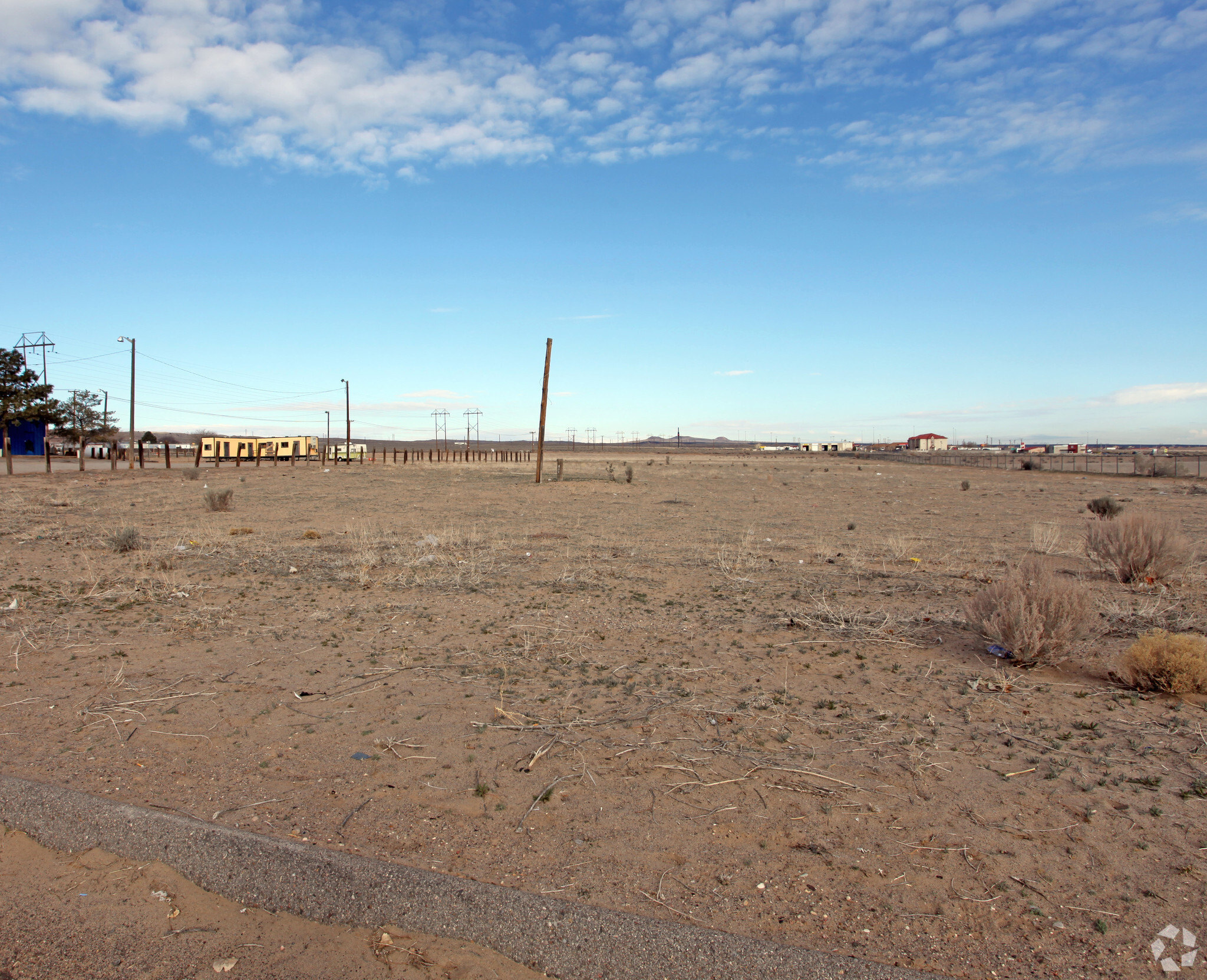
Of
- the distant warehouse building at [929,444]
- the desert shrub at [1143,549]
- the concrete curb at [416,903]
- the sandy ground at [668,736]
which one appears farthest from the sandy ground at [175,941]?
the distant warehouse building at [929,444]

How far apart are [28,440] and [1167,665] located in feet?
277

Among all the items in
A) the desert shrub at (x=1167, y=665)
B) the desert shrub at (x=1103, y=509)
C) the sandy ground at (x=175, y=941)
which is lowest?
the sandy ground at (x=175, y=941)

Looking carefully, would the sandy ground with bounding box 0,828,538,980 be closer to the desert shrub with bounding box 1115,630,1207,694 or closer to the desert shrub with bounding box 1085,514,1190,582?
the desert shrub with bounding box 1115,630,1207,694

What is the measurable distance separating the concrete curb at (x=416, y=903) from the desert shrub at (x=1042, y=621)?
438cm

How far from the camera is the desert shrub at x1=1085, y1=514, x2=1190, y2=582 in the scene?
30.5ft

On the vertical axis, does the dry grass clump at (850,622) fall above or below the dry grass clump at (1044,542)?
below

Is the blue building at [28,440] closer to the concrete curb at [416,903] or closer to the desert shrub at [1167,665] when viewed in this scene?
the concrete curb at [416,903]

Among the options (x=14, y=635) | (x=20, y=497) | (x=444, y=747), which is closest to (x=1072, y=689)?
(x=444, y=747)

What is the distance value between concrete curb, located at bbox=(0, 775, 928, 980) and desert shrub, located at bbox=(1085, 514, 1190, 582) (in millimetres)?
9214

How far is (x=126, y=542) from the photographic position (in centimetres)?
1189

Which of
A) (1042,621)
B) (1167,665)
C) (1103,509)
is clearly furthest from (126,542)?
(1103,509)

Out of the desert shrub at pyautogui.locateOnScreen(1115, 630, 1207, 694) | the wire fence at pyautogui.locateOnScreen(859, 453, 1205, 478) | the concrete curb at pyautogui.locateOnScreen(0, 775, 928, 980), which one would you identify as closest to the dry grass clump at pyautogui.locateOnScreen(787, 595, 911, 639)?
the desert shrub at pyautogui.locateOnScreen(1115, 630, 1207, 694)

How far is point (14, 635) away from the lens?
22.4ft

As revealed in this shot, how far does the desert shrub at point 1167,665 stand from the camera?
526 cm
